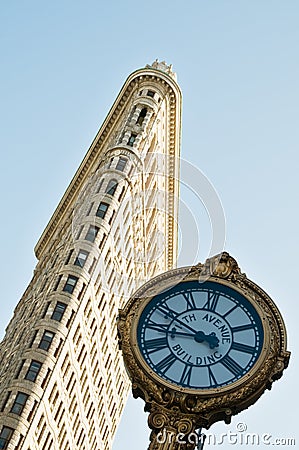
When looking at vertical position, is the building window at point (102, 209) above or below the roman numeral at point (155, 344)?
above

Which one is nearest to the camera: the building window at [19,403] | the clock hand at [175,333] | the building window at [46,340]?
the clock hand at [175,333]

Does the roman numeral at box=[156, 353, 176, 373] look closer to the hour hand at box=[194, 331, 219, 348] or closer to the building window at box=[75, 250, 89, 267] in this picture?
the hour hand at box=[194, 331, 219, 348]

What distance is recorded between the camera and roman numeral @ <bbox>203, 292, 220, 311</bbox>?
11422 millimetres

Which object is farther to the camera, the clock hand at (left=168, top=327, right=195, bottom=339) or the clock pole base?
the clock hand at (left=168, top=327, right=195, bottom=339)

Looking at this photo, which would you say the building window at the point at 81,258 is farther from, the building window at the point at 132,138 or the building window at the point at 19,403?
the building window at the point at 132,138

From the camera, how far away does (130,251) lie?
7750cm

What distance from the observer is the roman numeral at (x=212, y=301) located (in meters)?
11.4

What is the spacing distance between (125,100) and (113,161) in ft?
38.1

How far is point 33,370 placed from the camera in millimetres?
57344

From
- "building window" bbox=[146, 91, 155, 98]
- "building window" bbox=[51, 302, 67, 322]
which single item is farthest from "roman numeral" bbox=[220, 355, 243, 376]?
"building window" bbox=[146, 91, 155, 98]

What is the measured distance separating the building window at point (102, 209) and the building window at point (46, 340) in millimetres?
12300

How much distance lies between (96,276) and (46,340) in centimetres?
791

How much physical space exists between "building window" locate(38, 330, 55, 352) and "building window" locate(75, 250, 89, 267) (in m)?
7.10

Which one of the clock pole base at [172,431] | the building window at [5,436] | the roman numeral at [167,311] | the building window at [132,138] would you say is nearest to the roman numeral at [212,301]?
the roman numeral at [167,311]
